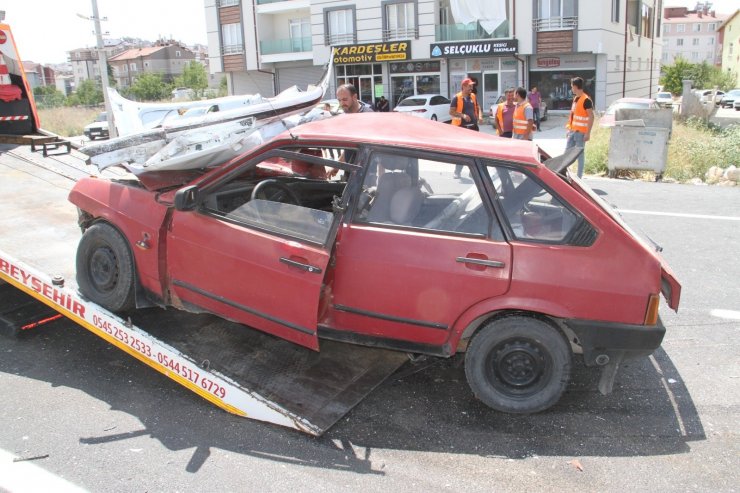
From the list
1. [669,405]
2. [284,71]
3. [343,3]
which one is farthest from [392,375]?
[284,71]

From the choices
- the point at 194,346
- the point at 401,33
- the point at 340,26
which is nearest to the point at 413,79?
the point at 401,33

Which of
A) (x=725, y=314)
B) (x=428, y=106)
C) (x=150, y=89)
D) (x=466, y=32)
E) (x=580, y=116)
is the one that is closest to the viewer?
(x=725, y=314)

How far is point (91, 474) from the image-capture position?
317cm

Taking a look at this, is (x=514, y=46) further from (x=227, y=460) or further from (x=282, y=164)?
(x=227, y=460)

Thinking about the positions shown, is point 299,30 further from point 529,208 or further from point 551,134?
point 529,208

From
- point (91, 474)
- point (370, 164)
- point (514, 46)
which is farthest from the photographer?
point (514, 46)

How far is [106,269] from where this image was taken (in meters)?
4.45

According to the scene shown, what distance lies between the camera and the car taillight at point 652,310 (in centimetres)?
346

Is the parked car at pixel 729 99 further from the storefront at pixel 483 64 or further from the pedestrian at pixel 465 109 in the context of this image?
the pedestrian at pixel 465 109

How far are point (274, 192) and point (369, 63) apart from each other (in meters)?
32.7

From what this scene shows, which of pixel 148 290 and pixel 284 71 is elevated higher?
pixel 284 71

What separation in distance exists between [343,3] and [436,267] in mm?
34972

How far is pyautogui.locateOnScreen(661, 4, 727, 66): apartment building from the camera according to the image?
11519cm

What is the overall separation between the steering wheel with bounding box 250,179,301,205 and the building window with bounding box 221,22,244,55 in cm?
3875
